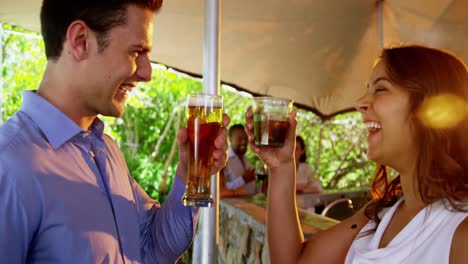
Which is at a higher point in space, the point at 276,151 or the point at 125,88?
the point at 125,88

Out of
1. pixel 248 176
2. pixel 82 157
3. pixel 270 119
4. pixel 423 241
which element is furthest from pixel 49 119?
pixel 248 176

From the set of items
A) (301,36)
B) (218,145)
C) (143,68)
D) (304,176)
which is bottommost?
(304,176)

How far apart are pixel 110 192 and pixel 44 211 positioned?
0.29 meters

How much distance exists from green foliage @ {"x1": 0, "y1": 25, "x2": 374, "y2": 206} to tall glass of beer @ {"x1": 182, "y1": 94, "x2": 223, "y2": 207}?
8.82m

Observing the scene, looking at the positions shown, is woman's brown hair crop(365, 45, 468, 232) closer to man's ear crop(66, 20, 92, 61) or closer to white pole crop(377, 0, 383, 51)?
man's ear crop(66, 20, 92, 61)

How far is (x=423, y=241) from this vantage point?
5.05 ft

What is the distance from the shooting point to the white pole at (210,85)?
182 centimetres

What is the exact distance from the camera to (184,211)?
177 centimetres

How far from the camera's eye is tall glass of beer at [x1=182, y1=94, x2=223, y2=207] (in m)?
1.62

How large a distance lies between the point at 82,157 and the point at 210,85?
22.9 inches

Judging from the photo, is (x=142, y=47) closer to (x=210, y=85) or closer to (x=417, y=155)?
(x=210, y=85)

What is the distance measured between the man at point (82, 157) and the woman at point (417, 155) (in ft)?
1.78

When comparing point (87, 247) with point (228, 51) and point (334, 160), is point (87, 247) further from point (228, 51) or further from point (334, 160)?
point (334, 160)

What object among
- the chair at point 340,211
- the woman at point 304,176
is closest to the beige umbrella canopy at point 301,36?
the woman at point 304,176
